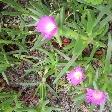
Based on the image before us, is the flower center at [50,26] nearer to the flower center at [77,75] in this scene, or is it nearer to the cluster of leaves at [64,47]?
→ the cluster of leaves at [64,47]

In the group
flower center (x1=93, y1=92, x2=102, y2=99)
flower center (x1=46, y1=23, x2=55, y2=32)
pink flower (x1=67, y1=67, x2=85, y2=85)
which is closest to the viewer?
flower center (x1=46, y1=23, x2=55, y2=32)

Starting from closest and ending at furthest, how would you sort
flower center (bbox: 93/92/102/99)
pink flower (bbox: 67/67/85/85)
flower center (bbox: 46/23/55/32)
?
flower center (bbox: 46/23/55/32) < flower center (bbox: 93/92/102/99) < pink flower (bbox: 67/67/85/85)

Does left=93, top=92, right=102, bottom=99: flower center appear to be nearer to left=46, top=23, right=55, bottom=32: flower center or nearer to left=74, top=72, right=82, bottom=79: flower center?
left=74, top=72, right=82, bottom=79: flower center

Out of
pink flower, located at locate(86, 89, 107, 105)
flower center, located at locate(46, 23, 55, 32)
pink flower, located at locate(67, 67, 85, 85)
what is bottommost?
pink flower, located at locate(86, 89, 107, 105)

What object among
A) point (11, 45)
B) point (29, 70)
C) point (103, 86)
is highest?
point (11, 45)

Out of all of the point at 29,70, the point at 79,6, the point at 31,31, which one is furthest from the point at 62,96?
the point at 79,6

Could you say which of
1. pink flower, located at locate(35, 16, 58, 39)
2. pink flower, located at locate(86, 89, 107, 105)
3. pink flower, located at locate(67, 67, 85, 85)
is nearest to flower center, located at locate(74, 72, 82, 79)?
pink flower, located at locate(67, 67, 85, 85)

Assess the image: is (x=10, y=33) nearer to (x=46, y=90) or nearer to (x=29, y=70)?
(x=29, y=70)

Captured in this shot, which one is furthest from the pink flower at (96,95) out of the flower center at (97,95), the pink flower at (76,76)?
the pink flower at (76,76)

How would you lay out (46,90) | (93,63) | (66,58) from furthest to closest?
(46,90)
(93,63)
(66,58)
